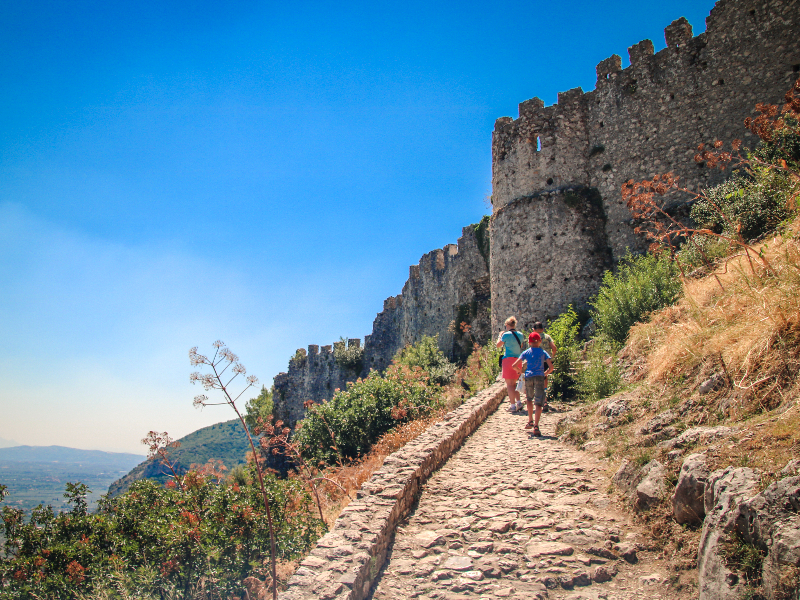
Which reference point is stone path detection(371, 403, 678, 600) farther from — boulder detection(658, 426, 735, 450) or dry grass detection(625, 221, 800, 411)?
dry grass detection(625, 221, 800, 411)

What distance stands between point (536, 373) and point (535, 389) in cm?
28

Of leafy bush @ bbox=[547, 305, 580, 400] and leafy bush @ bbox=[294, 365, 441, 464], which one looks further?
leafy bush @ bbox=[294, 365, 441, 464]

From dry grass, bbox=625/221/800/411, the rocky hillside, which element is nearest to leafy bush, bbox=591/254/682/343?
dry grass, bbox=625/221/800/411

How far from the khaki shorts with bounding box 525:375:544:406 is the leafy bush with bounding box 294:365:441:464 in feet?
12.1

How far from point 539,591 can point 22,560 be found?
6445mm

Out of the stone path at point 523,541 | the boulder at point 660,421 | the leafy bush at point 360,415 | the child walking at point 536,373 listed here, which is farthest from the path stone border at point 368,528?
the leafy bush at point 360,415

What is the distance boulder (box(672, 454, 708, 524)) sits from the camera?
3.34m

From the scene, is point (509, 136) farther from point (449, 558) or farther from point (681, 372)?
point (449, 558)

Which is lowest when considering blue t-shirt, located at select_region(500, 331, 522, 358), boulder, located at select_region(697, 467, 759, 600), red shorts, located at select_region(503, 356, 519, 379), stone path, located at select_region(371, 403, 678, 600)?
stone path, located at select_region(371, 403, 678, 600)

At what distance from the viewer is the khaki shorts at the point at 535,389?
757 cm

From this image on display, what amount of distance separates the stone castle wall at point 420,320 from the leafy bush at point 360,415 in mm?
9391

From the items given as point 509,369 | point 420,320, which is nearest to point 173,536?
point 509,369

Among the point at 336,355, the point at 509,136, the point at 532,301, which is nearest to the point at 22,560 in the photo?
the point at 532,301

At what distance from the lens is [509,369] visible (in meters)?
9.20
